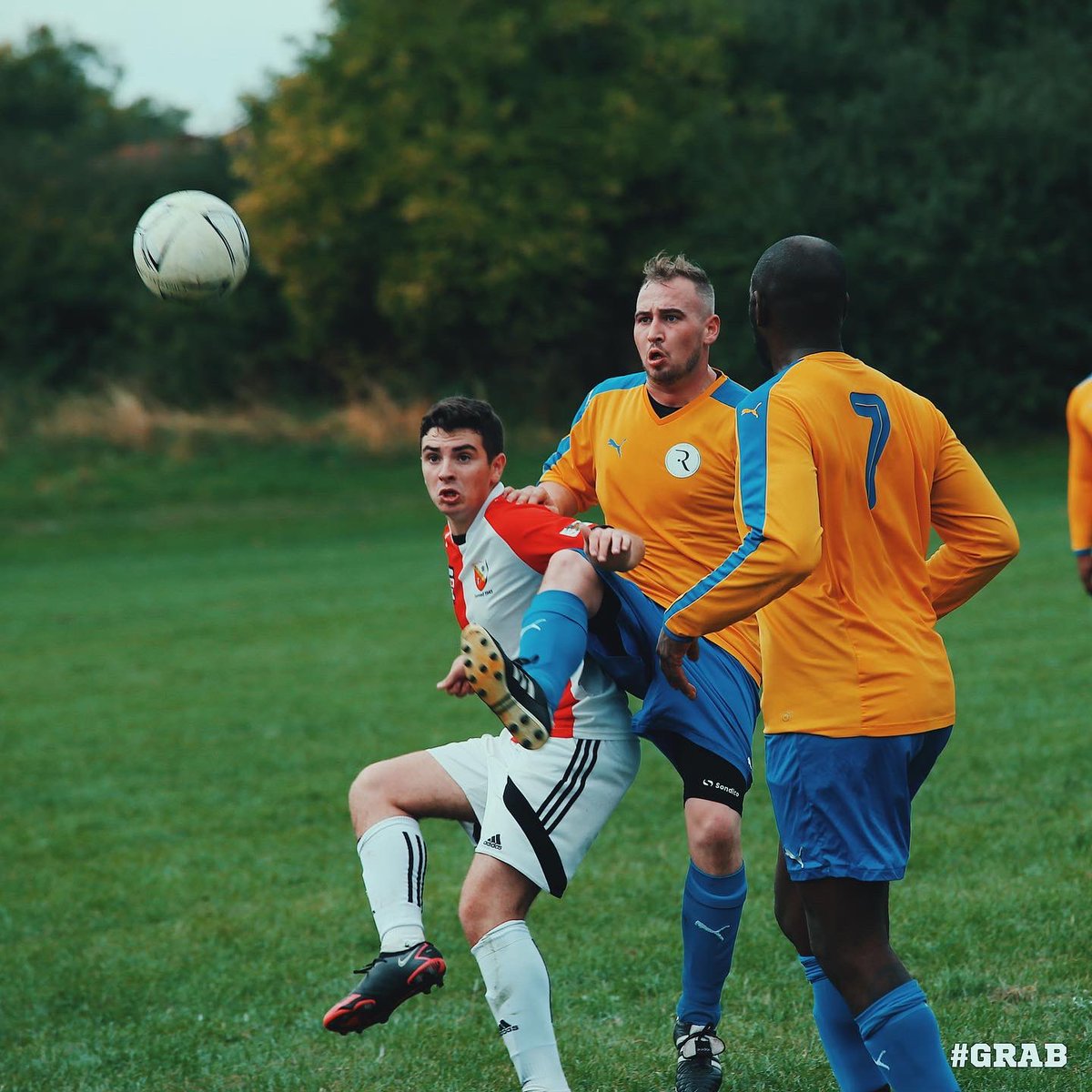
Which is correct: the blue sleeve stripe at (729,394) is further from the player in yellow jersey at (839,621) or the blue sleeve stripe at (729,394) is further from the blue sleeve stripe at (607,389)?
the player in yellow jersey at (839,621)

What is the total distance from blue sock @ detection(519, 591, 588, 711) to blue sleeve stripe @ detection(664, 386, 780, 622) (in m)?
0.40

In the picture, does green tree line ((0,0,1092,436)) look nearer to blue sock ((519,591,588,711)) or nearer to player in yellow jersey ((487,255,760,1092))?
player in yellow jersey ((487,255,760,1092))

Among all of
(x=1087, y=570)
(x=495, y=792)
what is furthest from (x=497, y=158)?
(x=495, y=792)

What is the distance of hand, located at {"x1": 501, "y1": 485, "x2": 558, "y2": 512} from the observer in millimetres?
4707

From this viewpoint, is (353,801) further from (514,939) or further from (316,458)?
(316,458)

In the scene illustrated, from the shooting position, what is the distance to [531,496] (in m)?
4.79

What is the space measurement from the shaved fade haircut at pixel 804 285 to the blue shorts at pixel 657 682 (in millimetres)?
1048

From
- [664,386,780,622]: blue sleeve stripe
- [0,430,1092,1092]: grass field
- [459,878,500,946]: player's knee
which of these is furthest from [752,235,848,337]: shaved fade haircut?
[0,430,1092,1092]: grass field

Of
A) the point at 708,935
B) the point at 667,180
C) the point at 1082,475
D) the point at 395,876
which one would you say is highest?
the point at 667,180

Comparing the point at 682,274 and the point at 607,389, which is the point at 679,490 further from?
the point at 682,274

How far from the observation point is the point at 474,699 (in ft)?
40.4

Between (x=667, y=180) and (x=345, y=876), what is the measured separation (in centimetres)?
2580

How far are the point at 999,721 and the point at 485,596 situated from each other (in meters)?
6.15

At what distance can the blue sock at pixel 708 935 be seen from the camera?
4.72 meters
